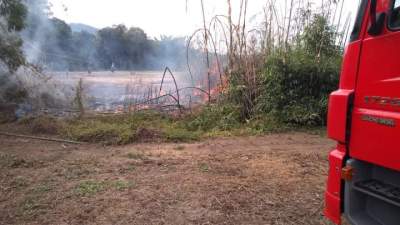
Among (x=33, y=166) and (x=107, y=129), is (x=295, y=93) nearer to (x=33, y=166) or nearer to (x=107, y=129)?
(x=107, y=129)

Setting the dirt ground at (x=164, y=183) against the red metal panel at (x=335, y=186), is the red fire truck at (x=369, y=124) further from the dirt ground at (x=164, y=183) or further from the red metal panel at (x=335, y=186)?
the dirt ground at (x=164, y=183)

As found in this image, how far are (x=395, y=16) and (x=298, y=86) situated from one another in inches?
201

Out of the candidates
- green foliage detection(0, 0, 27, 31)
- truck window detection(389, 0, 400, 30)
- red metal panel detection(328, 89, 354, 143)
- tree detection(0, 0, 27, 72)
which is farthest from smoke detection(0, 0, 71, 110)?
truck window detection(389, 0, 400, 30)

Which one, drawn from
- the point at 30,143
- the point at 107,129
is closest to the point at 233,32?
the point at 107,129

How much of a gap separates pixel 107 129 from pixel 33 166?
64.5 inches

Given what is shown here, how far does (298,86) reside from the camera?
22.8ft

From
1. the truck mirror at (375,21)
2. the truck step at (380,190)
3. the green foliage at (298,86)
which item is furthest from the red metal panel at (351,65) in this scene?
the green foliage at (298,86)

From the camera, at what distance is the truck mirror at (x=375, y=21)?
1.95 m

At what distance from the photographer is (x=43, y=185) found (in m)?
3.94

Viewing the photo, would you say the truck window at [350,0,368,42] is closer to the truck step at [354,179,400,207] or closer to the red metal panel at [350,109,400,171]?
the red metal panel at [350,109,400,171]

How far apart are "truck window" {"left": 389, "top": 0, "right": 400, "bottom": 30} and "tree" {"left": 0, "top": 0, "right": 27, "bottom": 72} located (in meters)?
6.45

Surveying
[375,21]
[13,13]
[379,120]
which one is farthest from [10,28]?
[379,120]

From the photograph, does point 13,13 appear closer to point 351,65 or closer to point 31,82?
point 31,82

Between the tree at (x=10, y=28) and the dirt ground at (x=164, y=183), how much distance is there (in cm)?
195
